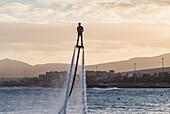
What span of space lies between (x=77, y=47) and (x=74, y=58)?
1.84 feet

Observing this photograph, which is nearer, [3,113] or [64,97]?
[64,97]

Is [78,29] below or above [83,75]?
above

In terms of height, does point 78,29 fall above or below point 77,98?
above

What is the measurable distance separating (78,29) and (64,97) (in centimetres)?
322

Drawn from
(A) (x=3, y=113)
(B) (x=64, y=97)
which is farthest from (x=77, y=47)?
(A) (x=3, y=113)

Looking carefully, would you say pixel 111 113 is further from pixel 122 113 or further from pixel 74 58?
pixel 74 58

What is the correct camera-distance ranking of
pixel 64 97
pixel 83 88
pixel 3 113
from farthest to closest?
1. pixel 3 113
2. pixel 64 97
3. pixel 83 88

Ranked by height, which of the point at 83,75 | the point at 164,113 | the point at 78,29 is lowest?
the point at 164,113

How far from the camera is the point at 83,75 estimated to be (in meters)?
23.6

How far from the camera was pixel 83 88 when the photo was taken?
23.4 m

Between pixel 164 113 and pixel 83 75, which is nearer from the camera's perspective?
pixel 83 75

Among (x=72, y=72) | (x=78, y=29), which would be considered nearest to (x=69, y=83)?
(x=72, y=72)

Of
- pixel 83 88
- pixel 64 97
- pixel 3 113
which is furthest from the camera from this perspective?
pixel 3 113

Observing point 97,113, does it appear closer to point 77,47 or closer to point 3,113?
point 3,113
